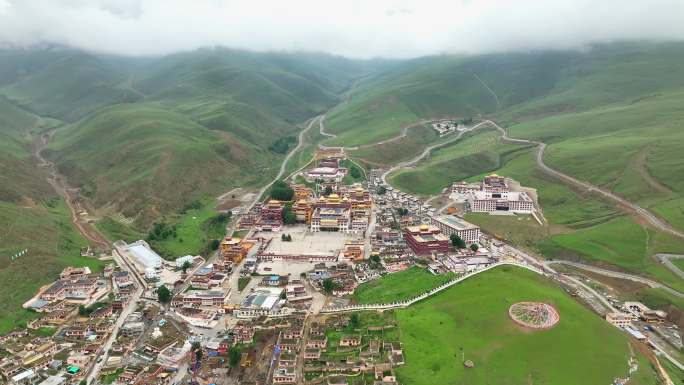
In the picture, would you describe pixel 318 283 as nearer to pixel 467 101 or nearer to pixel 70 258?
pixel 70 258

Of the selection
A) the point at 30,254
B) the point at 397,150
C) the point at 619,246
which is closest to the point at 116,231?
the point at 30,254

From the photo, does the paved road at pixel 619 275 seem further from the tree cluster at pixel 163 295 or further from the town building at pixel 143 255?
the town building at pixel 143 255

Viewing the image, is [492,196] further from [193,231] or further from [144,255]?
[144,255]

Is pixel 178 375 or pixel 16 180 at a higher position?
pixel 16 180

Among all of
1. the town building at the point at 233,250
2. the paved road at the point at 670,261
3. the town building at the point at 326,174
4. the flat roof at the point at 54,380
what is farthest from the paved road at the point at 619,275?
the flat roof at the point at 54,380

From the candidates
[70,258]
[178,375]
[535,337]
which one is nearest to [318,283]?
[178,375]

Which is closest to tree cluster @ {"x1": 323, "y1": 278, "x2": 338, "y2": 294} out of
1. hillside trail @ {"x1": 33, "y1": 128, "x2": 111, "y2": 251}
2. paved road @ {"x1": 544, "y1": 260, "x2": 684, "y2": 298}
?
paved road @ {"x1": 544, "y1": 260, "x2": 684, "y2": 298}
